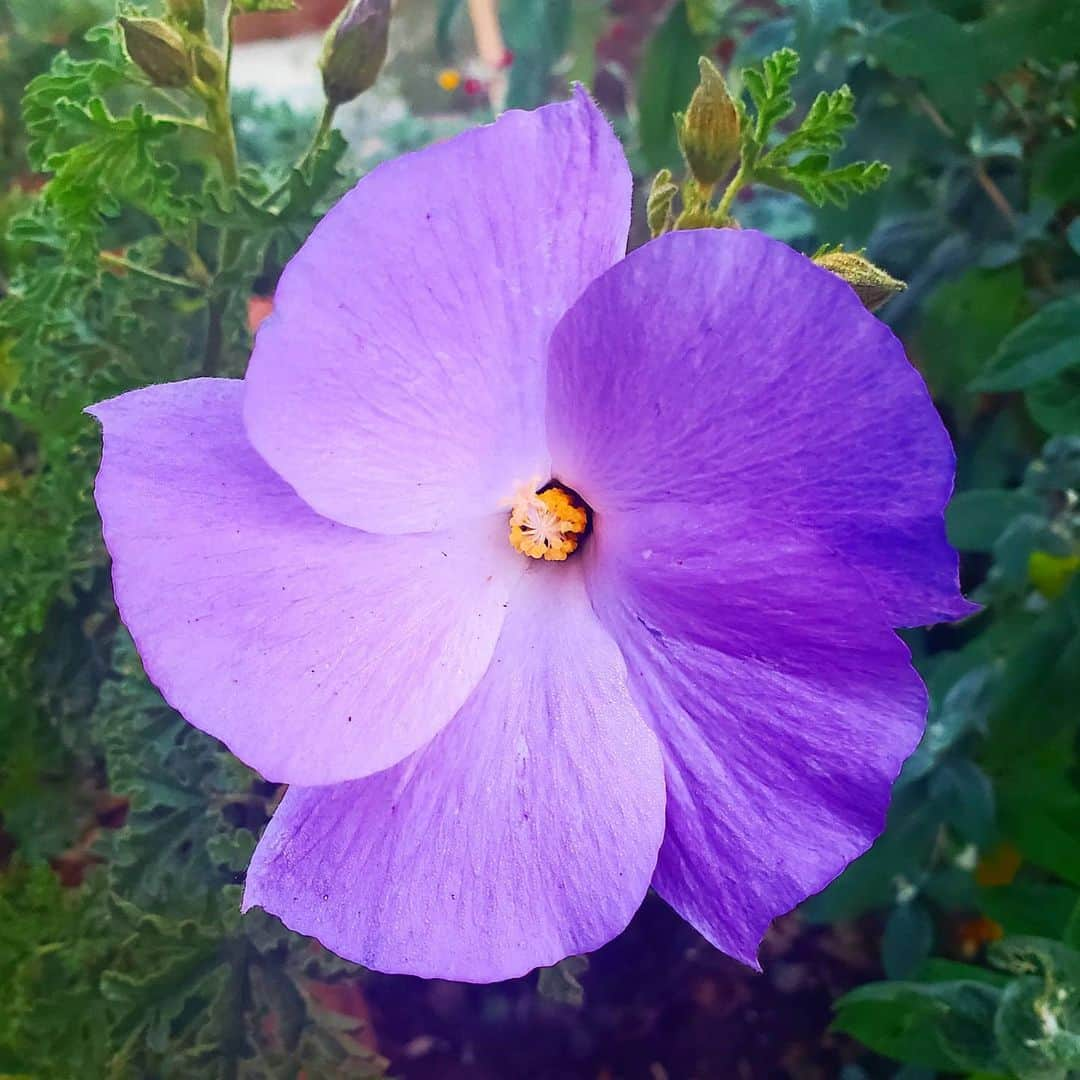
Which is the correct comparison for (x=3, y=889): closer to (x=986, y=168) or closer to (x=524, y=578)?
(x=524, y=578)

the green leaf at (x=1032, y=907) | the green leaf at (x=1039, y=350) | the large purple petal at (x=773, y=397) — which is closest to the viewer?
the large purple petal at (x=773, y=397)

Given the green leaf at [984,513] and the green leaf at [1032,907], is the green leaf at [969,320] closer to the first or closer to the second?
the green leaf at [984,513]

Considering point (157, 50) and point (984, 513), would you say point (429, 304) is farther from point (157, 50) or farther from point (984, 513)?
point (984, 513)

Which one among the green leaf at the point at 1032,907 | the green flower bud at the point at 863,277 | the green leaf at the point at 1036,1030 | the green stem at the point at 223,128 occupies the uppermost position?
the green flower bud at the point at 863,277

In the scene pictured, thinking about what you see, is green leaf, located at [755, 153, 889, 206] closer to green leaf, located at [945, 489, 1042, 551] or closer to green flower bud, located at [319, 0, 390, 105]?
green flower bud, located at [319, 0, 390, 105]

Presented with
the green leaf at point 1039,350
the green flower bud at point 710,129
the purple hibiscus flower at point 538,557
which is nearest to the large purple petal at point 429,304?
the purple hibiscus flower at point 538,557

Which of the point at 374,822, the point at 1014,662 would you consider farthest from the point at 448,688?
the point at 1014,662
